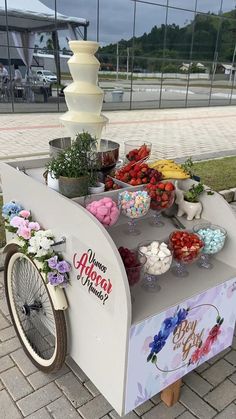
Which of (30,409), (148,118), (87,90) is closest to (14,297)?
(30,409)

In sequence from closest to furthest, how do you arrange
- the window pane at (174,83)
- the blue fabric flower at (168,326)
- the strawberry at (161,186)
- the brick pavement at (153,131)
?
the blue fabric flower at (168,326)
the strawberry at (161,186)
the brick pavement at (153,131)
the window pane at (174,83)

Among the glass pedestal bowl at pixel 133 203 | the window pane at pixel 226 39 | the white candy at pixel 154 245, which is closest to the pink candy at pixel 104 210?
the glass pedestal bowl at pixel 133 203

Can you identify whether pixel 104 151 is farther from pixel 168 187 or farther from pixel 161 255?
pixel 161 255

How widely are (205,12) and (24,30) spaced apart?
7.65 m

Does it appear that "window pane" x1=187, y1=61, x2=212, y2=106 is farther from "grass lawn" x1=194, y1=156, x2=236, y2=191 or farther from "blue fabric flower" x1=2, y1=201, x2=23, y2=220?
"blue fabric flower" x1=2, y1=201, x2=23, y2=220

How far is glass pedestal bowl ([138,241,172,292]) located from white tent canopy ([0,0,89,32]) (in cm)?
1171

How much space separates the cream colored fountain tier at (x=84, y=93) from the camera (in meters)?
2.21

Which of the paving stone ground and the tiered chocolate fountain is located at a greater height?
the tiered chocolate fountain

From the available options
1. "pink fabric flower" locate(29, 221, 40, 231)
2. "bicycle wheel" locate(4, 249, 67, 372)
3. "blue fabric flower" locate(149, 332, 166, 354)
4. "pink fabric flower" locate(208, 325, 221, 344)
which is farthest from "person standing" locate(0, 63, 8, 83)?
"blue fabric flower" locate(149, 332, 166, 354)

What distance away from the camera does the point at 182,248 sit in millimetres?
1909

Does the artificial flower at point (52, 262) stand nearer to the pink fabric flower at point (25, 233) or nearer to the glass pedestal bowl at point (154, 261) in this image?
the pink fabric flower at point (25, 233)

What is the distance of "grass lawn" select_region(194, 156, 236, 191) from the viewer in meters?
5.46

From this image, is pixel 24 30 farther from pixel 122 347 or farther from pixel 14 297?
pixel 122 347

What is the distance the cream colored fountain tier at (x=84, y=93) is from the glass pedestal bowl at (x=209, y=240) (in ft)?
3.06
